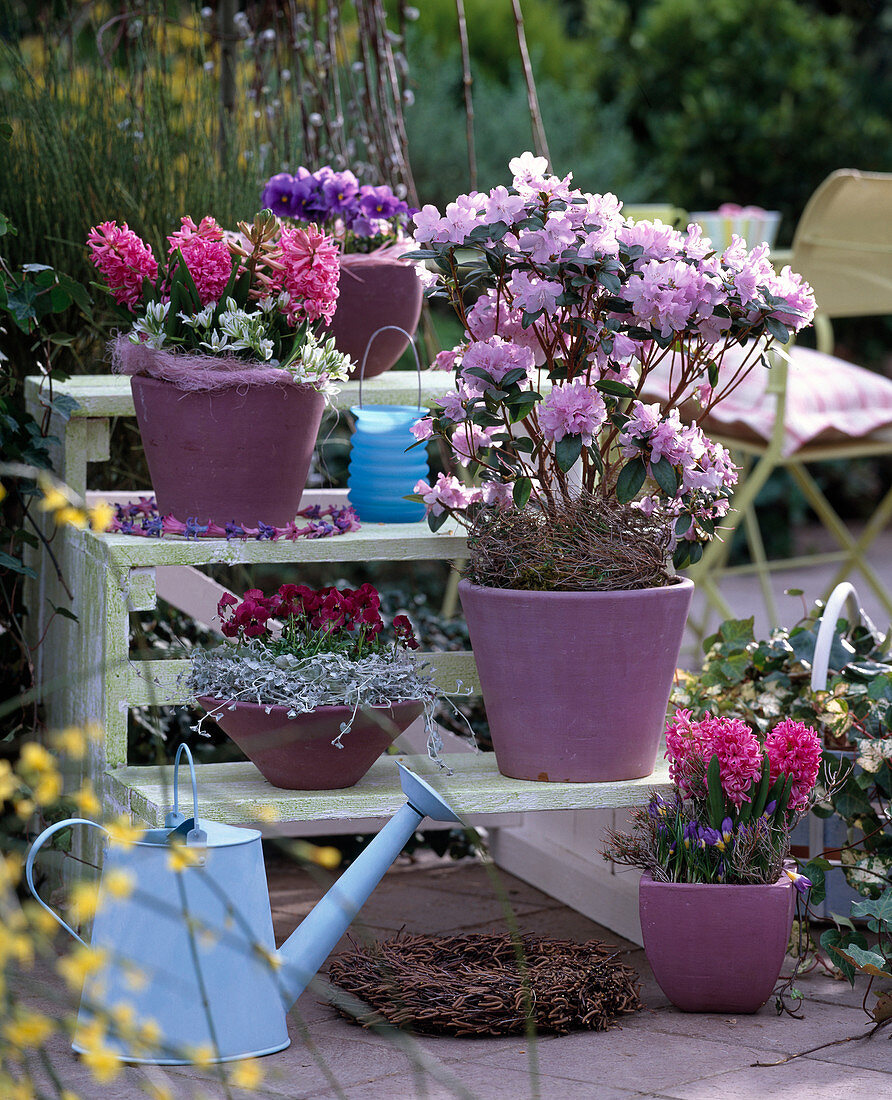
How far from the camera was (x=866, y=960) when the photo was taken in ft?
6.82

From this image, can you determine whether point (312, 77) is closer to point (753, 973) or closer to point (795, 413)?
point (795, 413)

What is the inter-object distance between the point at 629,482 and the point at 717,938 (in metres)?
0.65

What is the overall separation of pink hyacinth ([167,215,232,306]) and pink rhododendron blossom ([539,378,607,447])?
0.53m

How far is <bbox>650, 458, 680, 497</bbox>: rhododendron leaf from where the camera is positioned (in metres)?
2.14

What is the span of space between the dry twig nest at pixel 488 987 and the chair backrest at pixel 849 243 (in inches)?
83.0

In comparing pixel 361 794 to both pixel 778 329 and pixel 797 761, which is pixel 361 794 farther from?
pixel 778 329

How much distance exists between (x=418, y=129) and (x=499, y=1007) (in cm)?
491

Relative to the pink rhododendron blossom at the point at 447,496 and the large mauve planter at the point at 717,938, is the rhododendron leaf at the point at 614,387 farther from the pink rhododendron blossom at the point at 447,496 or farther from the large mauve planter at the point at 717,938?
the large mauve planter at the point at 717,938

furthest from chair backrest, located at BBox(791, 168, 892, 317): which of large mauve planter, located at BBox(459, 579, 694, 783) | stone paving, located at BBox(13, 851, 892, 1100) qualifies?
Answer: stone paving, located at BBox(13, 851, 892, 1100)

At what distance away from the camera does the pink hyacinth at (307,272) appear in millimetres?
2264

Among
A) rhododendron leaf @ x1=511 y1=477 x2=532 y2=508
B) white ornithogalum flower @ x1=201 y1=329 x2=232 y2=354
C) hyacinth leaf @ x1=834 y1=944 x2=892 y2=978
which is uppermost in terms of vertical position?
white ornithogalum flower @ x1=201 y1=329 x2=232 y2=354

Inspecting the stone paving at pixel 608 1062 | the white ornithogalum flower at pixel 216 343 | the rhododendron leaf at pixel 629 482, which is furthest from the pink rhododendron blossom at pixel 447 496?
the stone paving at pixel 608 1062

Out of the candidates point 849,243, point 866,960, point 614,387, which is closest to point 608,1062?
point 866,960

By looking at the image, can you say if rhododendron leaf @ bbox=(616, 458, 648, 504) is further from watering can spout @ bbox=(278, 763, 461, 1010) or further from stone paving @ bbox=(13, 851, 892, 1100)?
stone paving @ bbox=(13, 851, 892, 1100)
